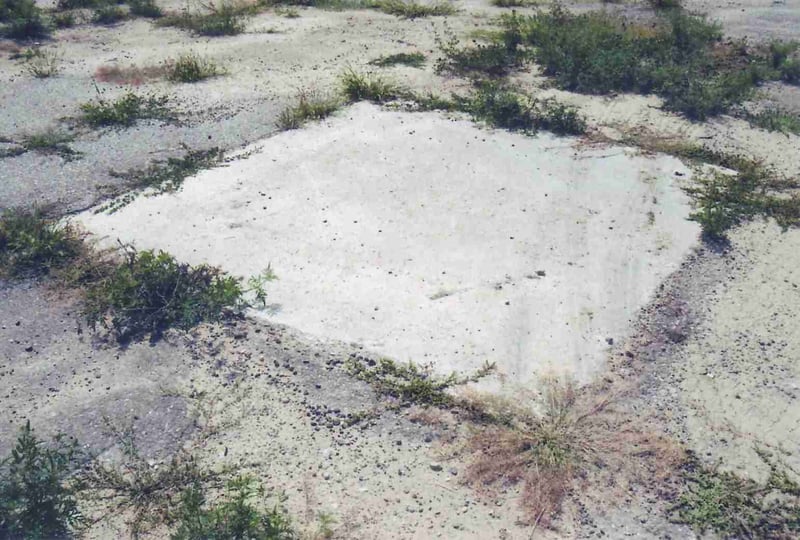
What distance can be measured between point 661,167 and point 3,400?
6.91 m

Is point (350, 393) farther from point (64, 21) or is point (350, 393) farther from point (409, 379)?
point (64, 21)

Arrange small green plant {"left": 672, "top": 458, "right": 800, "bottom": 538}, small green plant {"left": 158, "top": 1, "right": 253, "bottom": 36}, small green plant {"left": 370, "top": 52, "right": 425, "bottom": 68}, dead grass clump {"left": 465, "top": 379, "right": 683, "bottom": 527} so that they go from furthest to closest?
small green plant {"left": 158, "top": 1, "right": 253, "bottom": 36} → small green plant {"left": 370, "top": 52, "right": 425, "bottom": 68} → dead grass clump {"left": 465, "top": 379, "right": 683, "bottom": 527} → small green plant {"left": 672, "top": 458, "right": 800, "bottom": 538}

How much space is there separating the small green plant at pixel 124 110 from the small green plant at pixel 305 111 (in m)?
1.53

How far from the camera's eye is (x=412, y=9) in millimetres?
13836

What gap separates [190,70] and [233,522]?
7.95 metres

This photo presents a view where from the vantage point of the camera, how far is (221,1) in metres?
13.8

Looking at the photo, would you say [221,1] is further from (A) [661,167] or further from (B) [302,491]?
(B) [302,491]

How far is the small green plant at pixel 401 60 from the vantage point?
11.3 metres

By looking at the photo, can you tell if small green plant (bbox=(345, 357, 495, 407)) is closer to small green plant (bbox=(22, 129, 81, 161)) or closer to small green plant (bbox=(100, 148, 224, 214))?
small green plant (bbox=(100, 148, 224, 214))

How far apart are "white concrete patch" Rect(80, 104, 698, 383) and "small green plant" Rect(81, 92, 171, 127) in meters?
1.85

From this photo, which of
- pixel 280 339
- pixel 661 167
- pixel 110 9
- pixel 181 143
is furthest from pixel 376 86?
pixel 110 9

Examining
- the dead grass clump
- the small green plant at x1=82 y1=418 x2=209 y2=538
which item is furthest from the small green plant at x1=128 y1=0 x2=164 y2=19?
the dead grass clump

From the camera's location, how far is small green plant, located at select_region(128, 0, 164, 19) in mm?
13383

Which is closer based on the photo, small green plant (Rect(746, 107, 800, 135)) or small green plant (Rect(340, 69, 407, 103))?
small green plant (Rect(746, 107, 800, 135))
